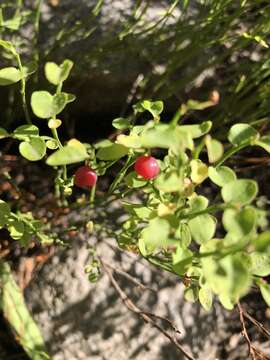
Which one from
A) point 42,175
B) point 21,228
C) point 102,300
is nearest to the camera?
point 21,228

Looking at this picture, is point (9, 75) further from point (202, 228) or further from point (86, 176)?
point (202, 228)

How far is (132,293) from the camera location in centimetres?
152

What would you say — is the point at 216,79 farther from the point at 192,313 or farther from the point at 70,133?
the point at 192,313

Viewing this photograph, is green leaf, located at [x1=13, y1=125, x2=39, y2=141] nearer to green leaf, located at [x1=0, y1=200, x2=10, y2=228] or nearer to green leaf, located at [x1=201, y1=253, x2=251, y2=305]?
green leaf, located at [x1=0, y1=200, x2=10, y2=228]

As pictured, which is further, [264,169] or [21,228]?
[264,169]

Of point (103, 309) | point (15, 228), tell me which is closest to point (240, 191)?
point (15, 228)

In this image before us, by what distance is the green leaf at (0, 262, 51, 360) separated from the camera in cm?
144

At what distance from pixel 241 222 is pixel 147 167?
0.59ft

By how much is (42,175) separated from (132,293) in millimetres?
425

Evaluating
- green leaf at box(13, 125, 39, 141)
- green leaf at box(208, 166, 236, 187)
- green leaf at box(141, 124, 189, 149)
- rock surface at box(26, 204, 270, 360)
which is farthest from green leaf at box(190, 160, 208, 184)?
rock surface at box(26, 204, 270, 360)

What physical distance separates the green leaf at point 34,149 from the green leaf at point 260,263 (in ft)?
0.96

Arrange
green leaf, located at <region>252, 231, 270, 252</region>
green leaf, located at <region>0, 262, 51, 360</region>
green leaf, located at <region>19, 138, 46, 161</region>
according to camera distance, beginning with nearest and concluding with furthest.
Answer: green leaf, located at <region>252, 231, 270, 252</region>
green leaf, located at <region>19, 138, 46, 161</region>
green leaf, located at <region>0, 262, 51, 360</region>

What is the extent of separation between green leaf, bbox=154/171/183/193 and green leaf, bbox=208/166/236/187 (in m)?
0.09

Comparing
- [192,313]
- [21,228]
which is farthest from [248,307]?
[21,228]
